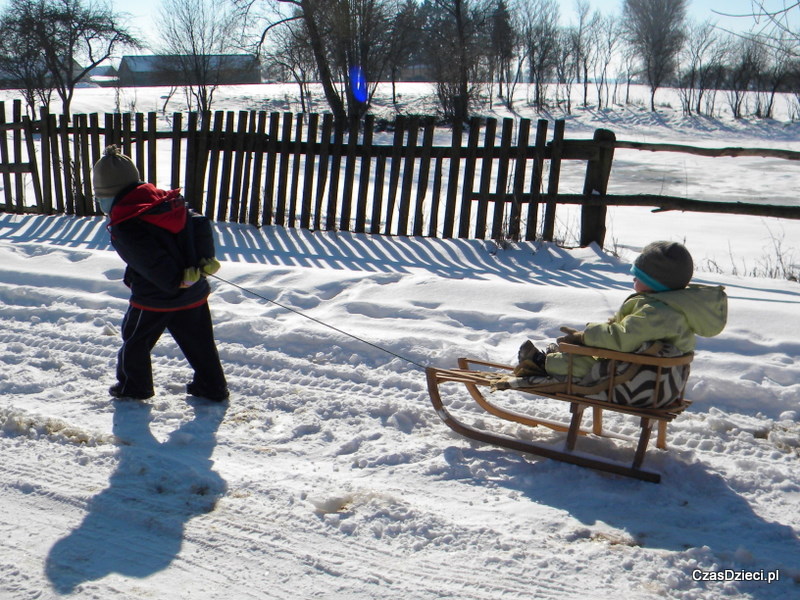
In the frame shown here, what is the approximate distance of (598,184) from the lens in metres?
7.14

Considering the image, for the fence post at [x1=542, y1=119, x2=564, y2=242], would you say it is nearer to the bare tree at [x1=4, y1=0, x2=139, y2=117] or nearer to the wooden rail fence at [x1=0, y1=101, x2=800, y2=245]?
the wooden rail fence at [x1=0, y1=101, x2=800, y2=245]

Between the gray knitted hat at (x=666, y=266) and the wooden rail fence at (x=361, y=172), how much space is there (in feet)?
12.7

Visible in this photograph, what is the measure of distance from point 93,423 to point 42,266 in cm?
342

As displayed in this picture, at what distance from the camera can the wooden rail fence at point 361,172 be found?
23.7ft

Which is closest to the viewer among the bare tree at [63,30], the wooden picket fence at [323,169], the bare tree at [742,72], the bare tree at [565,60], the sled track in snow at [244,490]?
the sled track in snow at [244,490]

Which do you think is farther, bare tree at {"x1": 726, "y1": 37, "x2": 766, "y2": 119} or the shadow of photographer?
bare tree at {"x1": 726, "y1": 37, "x2": 766, "y2": 119}

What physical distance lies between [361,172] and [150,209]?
15.8 feet

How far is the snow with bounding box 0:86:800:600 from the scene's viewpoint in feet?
8.20

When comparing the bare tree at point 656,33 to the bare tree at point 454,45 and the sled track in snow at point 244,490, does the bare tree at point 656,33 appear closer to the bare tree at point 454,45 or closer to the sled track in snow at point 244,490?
the bare tree at point 454,45

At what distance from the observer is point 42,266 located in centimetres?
642

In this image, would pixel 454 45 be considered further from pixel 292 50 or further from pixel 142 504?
pixel 142 504

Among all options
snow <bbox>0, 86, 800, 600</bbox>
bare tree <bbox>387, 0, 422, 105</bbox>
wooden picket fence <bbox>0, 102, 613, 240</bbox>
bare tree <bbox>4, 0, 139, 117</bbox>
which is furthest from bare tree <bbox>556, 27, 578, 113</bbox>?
snow <bbox>0, 86, 800, 600</bbox>

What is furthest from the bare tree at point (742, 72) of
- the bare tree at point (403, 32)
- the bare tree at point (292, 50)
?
the bare tree at point (292, 50)

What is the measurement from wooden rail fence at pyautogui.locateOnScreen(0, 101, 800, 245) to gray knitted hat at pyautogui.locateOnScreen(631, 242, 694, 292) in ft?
12.7
